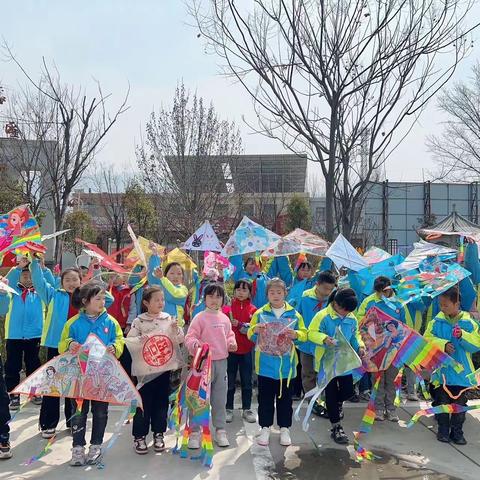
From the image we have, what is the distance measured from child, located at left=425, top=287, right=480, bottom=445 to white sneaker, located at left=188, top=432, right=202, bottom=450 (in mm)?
2249

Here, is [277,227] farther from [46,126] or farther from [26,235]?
[26,235]

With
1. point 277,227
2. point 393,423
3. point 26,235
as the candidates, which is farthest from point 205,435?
point 277,227

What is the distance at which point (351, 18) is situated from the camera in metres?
7.40

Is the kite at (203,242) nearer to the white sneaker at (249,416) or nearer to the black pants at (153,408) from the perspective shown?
the white sneaker at (249,416)

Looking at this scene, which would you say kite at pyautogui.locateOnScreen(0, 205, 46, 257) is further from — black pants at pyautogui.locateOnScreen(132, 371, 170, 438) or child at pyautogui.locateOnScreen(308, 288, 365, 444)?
child at pyautogui.locateOnScreen(308, 288, 365, 444)

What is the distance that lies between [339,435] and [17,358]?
135 inches

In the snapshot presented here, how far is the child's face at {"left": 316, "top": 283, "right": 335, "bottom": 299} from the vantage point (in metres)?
5.38

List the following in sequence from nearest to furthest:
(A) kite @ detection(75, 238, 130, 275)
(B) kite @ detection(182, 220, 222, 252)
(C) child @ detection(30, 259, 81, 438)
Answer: (C) child @ detection(30, 259, 81, 438) < (A) kite @ detection(75, 238, 130, 275) < (B) kite @ detection(182, 220, 222, 252)

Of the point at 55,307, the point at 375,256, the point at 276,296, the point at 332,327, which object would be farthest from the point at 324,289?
the point at 55,307

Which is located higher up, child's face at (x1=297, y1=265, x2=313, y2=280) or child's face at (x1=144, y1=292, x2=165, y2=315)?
child's face at (x1=297, y1=265, x2=313, y2=280)

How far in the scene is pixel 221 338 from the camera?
15.6 feet

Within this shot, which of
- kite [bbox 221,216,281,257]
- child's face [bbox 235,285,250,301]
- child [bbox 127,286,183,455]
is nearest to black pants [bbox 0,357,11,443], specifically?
child [bbox 127,286,183,455]

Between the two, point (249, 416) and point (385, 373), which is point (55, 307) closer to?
point (249, 416)

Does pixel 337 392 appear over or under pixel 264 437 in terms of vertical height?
over
